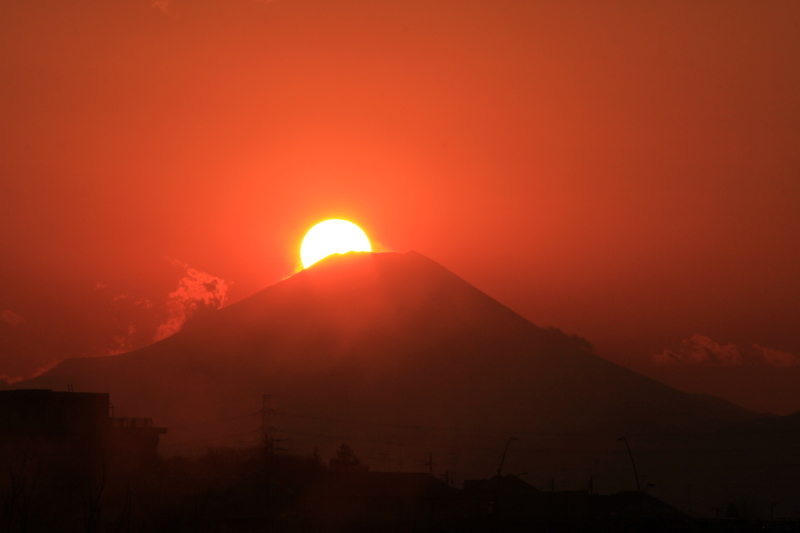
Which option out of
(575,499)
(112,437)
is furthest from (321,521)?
(575,499)

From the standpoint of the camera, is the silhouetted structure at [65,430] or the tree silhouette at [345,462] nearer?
the silhouetted structure at [65,430]

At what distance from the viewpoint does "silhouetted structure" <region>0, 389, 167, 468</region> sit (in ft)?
168

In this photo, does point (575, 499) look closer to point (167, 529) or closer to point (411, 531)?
point (411, 531)

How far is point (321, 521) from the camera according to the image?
42.7 meters

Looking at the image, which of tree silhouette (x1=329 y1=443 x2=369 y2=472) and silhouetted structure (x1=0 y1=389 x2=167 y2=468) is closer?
silhouetted structure (x1=0 y1=389 x2=167 y2=468)

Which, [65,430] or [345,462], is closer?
[65,430]

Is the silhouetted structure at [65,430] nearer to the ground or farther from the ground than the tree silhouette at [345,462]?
nearer to the ground

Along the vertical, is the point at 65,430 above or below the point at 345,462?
below

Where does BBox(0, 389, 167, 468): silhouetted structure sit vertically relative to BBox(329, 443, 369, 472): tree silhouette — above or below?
below

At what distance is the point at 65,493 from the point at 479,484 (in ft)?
154

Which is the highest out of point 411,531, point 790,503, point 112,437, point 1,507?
point 790,503

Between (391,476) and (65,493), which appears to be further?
(391,476)

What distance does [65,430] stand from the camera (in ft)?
173

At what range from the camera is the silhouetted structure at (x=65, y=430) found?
5106 centimetres
